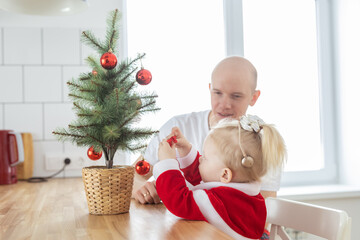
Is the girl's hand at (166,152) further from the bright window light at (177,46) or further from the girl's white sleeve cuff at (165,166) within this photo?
the bright window light at (177,46)

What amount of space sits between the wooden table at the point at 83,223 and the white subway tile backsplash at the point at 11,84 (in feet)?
2.85

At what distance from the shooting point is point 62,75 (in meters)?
2.03

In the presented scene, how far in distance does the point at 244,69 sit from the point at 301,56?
3.81 ft

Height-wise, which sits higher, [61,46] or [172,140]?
[61,46]

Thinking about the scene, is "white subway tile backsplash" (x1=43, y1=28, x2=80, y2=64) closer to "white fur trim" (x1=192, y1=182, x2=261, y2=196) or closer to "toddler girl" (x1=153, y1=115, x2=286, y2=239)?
"toddler girl" (x1=153, y1=115, x2=286, y2=239)

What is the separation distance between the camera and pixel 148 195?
3.63 feet

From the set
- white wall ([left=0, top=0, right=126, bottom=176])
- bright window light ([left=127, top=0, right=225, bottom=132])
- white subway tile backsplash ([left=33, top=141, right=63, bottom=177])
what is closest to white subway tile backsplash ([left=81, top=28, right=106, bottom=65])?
white wall ([left=0, top=0, right=126, bottom=176])

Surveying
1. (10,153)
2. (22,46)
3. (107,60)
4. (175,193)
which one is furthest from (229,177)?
(22,46)

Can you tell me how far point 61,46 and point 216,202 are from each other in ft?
4.76

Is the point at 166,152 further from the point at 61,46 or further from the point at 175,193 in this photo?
the point at 61,46

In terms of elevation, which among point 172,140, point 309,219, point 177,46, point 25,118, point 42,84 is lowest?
point 309,219

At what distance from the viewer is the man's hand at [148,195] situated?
1.11 m

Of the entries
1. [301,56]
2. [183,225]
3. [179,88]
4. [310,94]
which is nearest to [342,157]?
[310,94]

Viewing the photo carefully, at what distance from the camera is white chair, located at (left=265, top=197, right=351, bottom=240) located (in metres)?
0.99
